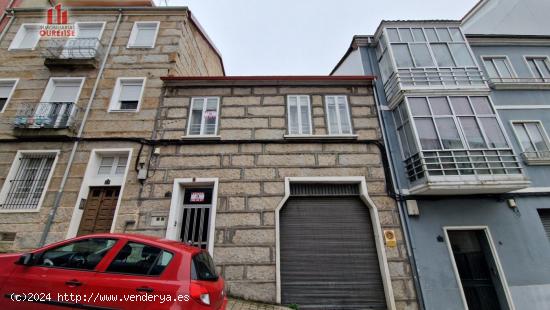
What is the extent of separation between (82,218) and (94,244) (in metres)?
4.61

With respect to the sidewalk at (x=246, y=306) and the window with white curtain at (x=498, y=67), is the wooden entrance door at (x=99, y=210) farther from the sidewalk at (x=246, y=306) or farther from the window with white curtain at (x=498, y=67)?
the window with white curtain at (x=498, y=67)

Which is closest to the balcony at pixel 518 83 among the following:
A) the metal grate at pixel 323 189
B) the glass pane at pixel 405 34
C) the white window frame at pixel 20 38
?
the glass pane at pixel 405 34

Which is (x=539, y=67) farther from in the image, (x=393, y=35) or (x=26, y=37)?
(x=26, y=37)

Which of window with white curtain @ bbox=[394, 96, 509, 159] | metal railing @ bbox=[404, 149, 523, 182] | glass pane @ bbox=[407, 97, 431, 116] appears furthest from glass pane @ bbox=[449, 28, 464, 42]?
metal railing @ bbox=[404, 149, 523, 182]

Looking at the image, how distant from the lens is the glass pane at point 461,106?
7.11 meters

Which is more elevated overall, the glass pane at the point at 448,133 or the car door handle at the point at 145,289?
the glass pane at the point at 448,133

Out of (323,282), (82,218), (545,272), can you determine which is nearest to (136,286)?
(323,282)

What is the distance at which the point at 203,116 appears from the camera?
782 cm

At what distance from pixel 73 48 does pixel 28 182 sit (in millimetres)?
5196

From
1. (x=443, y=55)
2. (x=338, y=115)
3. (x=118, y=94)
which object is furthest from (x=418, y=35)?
(x=118, y=94)

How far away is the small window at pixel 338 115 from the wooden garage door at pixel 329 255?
237 cm

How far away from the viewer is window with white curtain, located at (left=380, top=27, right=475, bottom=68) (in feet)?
26.1

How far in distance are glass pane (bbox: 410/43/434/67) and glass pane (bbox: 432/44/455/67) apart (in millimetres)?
277

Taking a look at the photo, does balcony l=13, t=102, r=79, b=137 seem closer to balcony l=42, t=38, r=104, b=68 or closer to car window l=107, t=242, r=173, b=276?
balcony l=42, t=38, r=104, b=68
